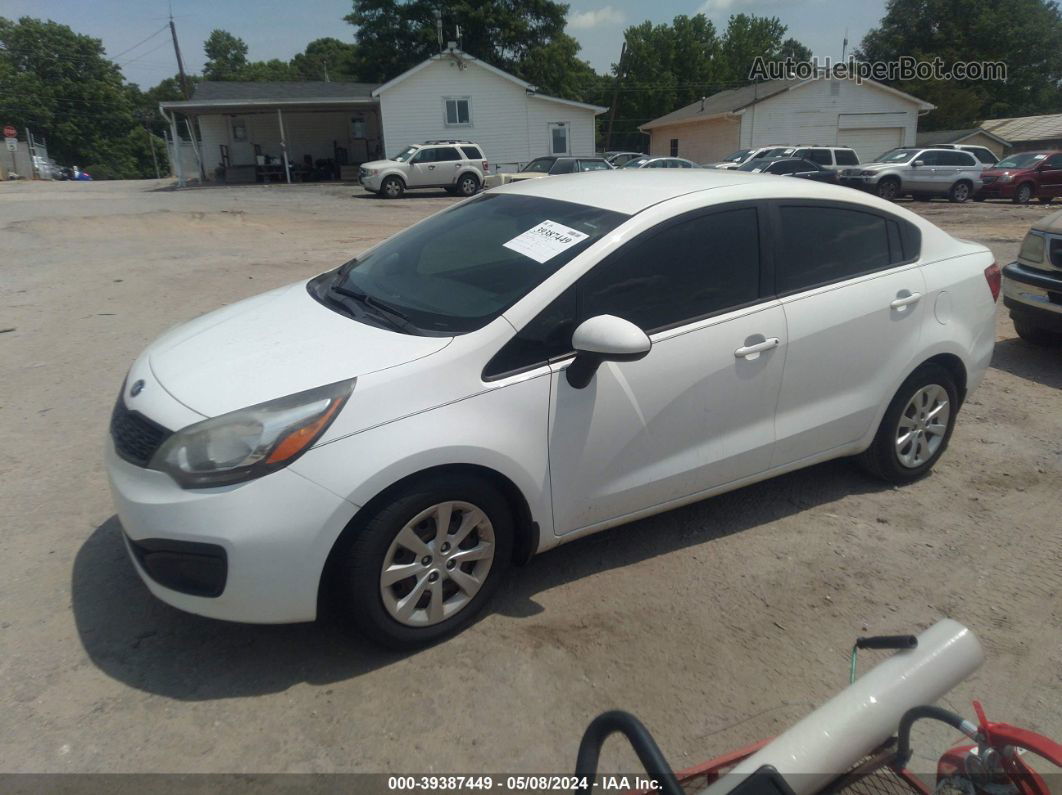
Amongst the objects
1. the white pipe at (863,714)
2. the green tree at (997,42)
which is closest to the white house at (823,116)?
the green tree at (997,42)

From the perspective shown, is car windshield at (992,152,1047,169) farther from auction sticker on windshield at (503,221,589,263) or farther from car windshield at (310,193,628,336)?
auction sticker on windshield at (503,221,589,263)

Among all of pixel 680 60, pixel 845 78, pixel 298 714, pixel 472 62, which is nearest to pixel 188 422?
pixel 298 714

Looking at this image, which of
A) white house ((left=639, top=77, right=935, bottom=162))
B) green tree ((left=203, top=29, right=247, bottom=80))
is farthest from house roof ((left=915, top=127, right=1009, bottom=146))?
green tree ((left=203, top=29, right=247, bottom=80))

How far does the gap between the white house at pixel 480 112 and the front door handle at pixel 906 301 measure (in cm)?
3170

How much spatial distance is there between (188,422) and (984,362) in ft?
13.7

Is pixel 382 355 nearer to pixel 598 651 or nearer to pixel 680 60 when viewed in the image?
pixel 598 651

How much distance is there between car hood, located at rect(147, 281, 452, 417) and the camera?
107 inches

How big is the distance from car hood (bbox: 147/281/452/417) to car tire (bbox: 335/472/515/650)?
0.51m

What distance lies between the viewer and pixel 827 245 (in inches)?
149

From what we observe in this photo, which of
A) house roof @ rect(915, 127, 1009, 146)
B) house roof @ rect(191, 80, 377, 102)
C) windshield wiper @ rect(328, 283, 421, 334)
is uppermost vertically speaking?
house roof @ rect(191, 80, 377, 102)

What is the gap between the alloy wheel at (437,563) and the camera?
271 centimetres

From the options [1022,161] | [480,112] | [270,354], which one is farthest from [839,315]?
[480,112]

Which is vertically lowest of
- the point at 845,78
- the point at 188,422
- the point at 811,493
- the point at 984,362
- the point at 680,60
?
the point at 811,493

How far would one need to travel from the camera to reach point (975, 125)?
170 feet
